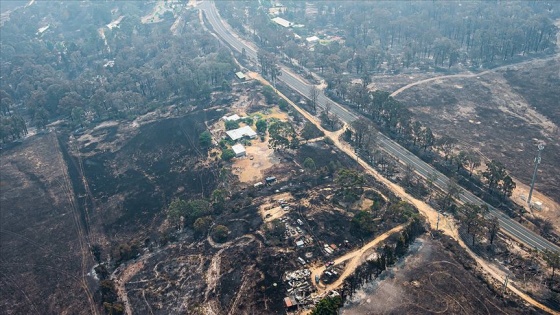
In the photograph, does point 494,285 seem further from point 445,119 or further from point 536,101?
point 536,101

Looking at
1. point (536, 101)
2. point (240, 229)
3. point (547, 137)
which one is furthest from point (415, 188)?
point (536, 101)

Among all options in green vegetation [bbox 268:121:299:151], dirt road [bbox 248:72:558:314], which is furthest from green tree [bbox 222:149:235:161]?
dirt road [bbox 248:72:558:314]

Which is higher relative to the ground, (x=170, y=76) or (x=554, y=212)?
(x=170, y=76)

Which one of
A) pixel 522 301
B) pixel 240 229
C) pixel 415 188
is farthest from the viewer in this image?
pixel 415 188

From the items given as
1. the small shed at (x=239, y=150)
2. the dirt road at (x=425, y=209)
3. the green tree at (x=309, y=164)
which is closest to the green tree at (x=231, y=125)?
the small shed at (x=239, y=150)

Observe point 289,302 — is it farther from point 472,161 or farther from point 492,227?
point 472,161

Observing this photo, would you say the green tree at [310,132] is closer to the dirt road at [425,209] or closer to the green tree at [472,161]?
the dirt road at [425,209]
